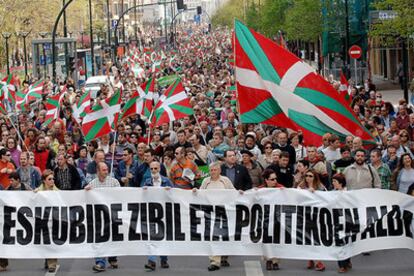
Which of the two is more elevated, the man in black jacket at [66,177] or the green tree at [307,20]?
the green tree at [307,20]

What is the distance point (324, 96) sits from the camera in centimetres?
1369

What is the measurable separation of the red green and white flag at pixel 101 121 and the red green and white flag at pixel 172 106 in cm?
159

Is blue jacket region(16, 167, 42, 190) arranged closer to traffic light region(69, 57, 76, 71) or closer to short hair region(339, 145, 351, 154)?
short hair region(339, 145, 351, 154)

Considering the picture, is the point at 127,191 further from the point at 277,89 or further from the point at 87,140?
the point at 87,140

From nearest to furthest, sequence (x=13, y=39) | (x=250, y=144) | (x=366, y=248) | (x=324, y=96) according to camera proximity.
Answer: (x=366, y=248), (x=324, y=96), (x=250, y=144), (x=13, y=39)

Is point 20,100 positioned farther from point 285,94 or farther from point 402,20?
point 285,94

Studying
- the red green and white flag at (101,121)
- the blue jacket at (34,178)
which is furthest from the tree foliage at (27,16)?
the blue jacket at (34,178)

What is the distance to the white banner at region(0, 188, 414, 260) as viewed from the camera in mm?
12969

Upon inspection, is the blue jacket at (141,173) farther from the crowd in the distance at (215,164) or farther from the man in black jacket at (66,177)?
the man in black jacket at (66,177)

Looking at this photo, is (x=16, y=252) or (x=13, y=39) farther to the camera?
(x=13, y=39)

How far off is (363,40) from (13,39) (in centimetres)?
2677

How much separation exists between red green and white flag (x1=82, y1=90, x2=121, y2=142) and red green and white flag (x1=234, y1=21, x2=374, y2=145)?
4.73 m

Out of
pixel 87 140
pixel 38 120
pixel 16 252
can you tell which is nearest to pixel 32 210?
pixel 16 252

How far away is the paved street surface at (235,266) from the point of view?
13.1 meters
